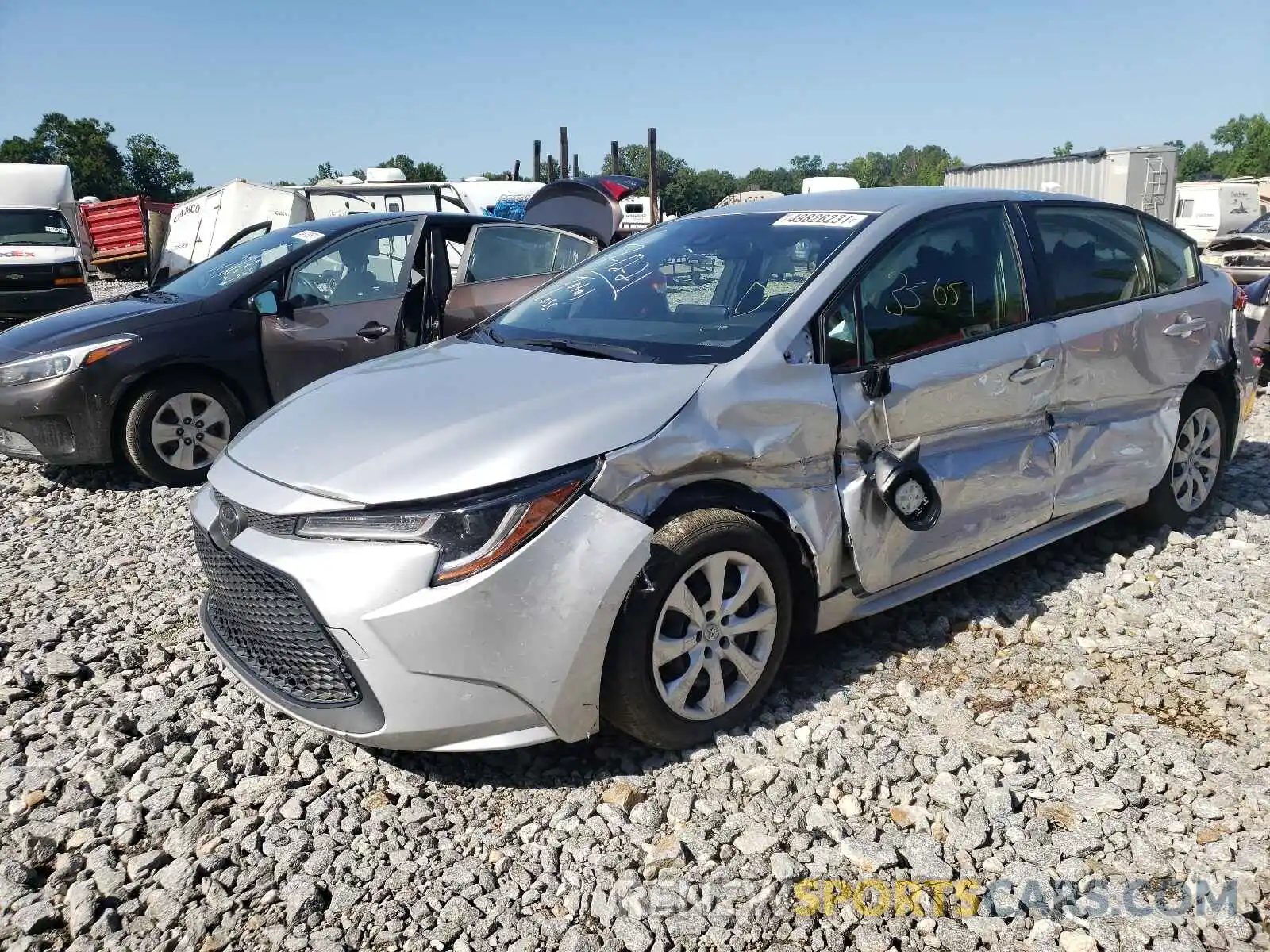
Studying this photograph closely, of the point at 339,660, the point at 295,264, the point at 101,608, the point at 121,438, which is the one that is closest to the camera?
the point at 339,660

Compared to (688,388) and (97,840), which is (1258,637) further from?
(97,840)

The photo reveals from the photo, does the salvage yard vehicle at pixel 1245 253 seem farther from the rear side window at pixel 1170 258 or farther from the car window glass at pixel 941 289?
the car window glass at pixel 941 289

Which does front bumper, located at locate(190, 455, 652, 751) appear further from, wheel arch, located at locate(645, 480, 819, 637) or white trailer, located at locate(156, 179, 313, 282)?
white trailer, located at locate(156, 179, 313, 282)

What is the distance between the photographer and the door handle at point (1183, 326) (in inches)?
180

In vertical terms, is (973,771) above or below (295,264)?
below

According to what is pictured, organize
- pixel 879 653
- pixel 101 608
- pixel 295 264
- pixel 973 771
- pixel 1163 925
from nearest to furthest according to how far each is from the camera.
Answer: pixel 1163 925
pixel 973 771
pixel 879 653
pixel 101 608
pixel 295 264

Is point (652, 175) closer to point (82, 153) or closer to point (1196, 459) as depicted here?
point (1196, 459)

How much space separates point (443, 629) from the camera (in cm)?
254

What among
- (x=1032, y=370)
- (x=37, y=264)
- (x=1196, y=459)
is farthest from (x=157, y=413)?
(x=37, y=264)

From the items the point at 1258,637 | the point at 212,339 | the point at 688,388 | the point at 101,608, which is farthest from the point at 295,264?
the point at 1258,637

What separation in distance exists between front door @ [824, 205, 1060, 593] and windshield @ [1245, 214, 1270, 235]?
12117 mm

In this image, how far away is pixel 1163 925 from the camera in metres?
2.32

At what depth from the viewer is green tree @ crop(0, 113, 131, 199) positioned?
217ft

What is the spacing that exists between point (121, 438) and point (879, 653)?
184 inches
